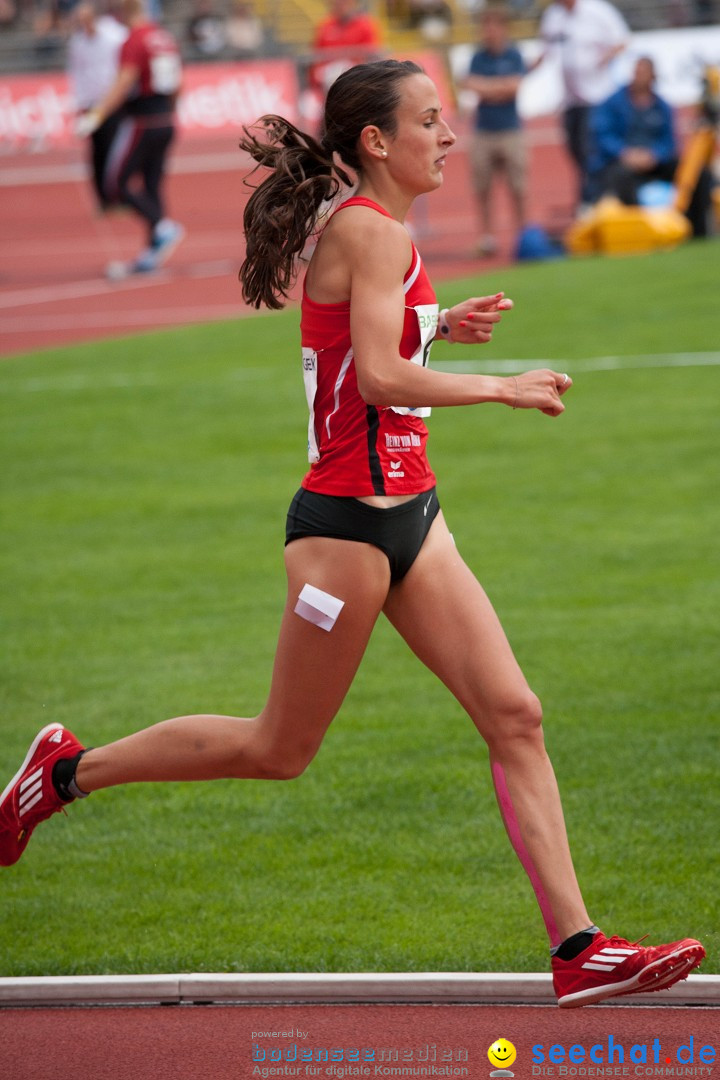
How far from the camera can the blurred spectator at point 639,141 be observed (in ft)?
59.4

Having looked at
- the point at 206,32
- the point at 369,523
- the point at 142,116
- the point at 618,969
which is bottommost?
the point at 618,969

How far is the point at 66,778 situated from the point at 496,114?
14.8m

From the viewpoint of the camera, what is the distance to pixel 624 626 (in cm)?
705

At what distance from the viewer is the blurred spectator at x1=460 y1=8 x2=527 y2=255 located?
17.8 meters

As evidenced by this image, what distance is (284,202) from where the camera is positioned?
3824 mm

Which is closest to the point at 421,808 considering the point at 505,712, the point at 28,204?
the point at 505,712

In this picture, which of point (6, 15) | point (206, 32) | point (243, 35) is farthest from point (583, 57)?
point (6, 15)

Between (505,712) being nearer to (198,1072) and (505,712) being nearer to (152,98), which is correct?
(198,1072)

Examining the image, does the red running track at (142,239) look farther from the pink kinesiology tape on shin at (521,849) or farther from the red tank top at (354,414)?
the pink kinesiology tape on shin at (521,849)

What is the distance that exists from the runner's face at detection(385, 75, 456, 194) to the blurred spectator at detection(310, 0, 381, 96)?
610 inches

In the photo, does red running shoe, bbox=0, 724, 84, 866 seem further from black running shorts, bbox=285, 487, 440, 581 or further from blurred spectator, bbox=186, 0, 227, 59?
blurred spectator, bbox=186, 0, 227, 59

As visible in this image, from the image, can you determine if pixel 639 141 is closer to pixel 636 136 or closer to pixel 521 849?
pixel 636 136

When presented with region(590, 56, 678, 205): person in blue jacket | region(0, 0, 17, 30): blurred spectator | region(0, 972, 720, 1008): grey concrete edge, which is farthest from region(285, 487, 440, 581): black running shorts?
region(0, 0, 17, 30): blurred spectator

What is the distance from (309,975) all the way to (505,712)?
35.6 inches
